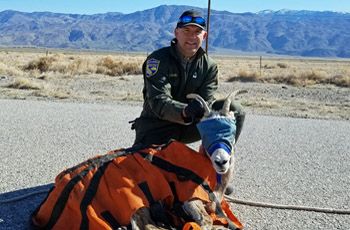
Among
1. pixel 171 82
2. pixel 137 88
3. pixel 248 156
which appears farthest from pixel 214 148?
pixel 137 88

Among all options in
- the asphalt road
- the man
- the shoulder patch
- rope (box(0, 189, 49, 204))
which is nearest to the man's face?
the man

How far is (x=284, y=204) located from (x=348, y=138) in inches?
182

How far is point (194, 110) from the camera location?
4.09 metres

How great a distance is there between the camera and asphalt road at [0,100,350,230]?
4773 mm

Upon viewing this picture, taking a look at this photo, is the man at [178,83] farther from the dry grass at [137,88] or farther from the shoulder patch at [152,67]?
the dry grass at [137,88]

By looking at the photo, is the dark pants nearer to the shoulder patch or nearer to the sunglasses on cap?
the shoulder patch

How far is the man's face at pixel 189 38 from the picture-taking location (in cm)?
474

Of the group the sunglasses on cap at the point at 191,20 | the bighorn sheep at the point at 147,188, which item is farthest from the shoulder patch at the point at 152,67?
the bighorn sheep at the point at 147,188

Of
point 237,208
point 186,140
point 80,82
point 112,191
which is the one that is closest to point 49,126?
point 186,140

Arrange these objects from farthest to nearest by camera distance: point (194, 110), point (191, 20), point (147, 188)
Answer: point (191, 20)
point (194, 110)
point (147, 188)

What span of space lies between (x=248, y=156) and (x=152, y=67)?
298cm

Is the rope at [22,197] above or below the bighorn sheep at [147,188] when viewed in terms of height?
below

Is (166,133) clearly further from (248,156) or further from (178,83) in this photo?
(248,156)

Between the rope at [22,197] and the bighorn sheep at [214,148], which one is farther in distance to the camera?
the rope at [22,197]
